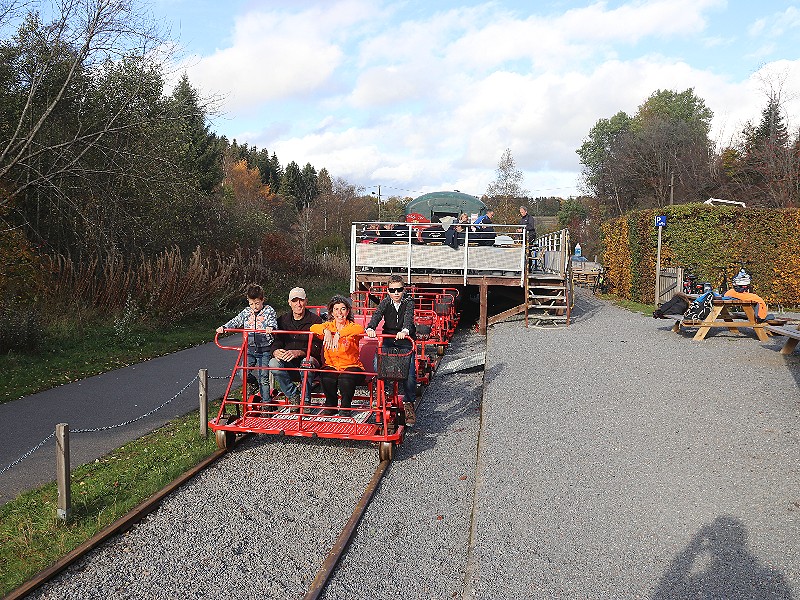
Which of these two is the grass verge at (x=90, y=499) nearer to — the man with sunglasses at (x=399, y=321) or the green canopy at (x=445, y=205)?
the man with sunglasses at (x=399, y=321)

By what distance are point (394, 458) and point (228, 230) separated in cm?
1980

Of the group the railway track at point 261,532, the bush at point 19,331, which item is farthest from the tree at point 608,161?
the railway track at point 261,532

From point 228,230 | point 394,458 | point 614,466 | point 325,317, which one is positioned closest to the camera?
point 614,466

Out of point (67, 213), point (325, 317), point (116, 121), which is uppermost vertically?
point (116, 121)

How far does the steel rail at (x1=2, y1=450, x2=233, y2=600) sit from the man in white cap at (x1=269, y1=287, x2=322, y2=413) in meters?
1.36

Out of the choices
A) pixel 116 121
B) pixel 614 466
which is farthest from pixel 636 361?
pixel 116 121

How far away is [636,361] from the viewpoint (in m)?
11.5

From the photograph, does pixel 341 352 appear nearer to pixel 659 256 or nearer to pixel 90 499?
pixel 90 499

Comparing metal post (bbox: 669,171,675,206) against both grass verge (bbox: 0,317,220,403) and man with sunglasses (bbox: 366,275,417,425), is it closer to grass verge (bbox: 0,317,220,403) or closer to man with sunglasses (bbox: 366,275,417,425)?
grass verge (bbox: 0,317,220,403)

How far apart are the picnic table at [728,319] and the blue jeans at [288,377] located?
8.92 metres

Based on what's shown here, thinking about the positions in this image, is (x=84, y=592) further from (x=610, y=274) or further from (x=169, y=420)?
(x=610, y=274)

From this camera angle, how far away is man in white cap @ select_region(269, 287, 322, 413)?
786cm

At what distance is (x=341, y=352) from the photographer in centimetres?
755

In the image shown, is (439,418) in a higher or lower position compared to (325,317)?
lower
